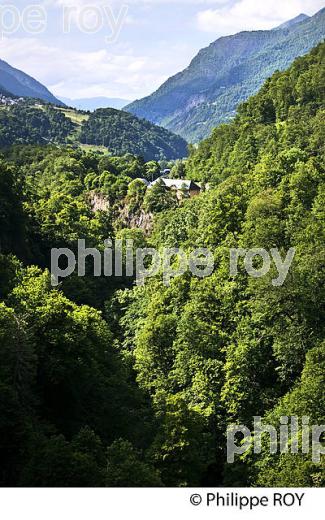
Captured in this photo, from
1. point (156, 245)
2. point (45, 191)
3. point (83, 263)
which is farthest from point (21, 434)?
point (45, 191)

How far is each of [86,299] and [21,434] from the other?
123 ft

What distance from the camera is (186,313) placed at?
4834 cm

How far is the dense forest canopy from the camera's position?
98.7 feet

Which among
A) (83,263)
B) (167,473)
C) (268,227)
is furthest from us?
(83,263)

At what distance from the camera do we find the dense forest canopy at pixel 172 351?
98.7ft

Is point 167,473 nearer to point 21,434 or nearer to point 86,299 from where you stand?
point 21,434

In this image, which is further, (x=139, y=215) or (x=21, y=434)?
(x=139, y=215)

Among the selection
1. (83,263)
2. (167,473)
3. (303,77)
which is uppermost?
(303,77)

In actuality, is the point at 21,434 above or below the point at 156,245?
below

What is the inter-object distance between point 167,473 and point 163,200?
238 feet

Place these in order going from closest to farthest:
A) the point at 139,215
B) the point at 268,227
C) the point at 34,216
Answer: the point at 268,227, the point at 34,216, the point at 139,215

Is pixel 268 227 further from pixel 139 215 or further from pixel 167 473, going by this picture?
pixel 139 215

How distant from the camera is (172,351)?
4875 cm
